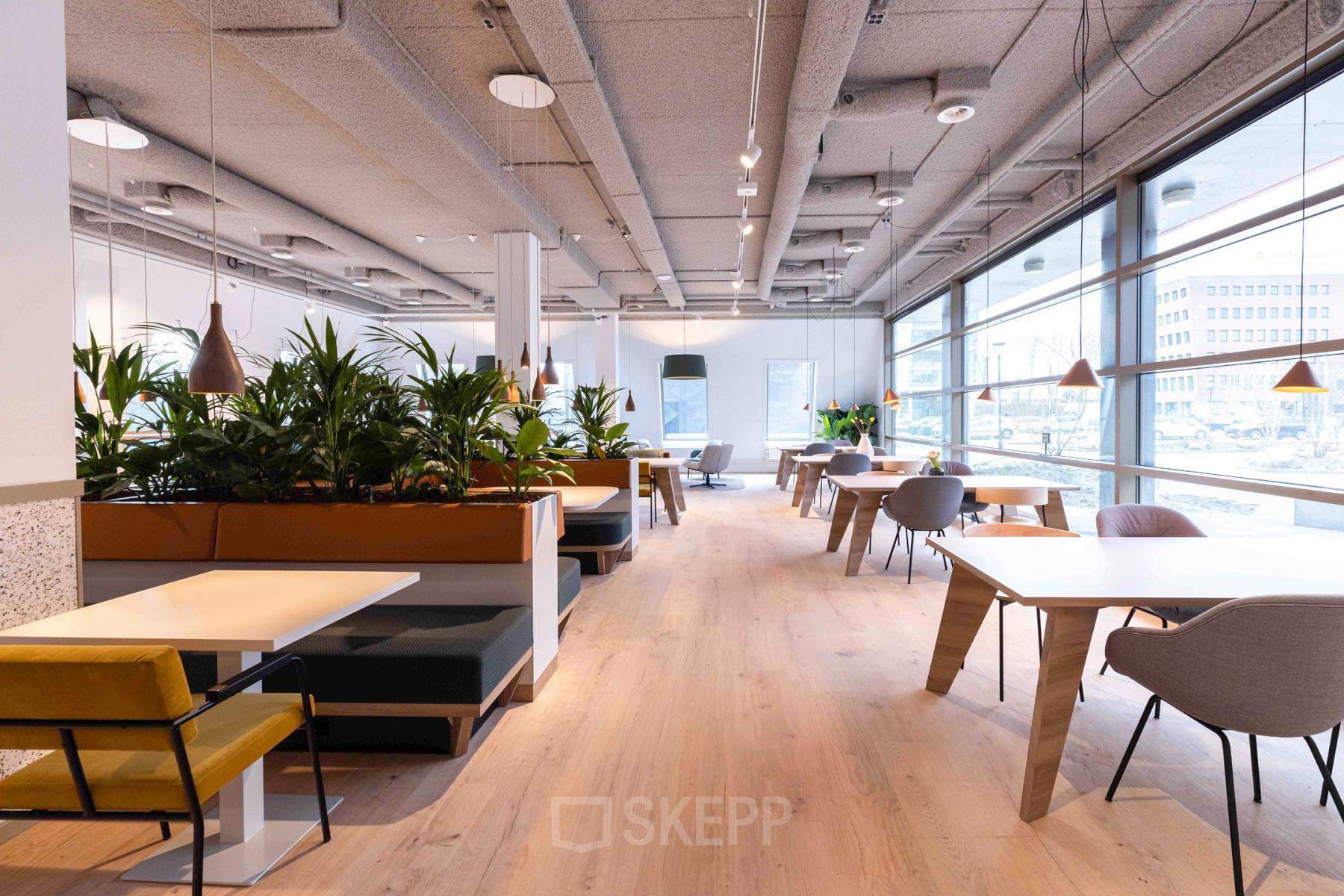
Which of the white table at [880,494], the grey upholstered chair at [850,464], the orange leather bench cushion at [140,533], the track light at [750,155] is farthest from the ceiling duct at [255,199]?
the grey upholstered chair at [850,464]

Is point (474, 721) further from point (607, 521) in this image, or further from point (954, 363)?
point (954, 363)

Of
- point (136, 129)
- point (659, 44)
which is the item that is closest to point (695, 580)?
point (659, 44)

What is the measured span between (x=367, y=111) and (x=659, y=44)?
5.78 ft

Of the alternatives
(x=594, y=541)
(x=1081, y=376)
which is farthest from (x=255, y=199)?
(x=1081, y=376)

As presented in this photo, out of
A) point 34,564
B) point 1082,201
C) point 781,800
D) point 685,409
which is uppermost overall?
point 1082,201

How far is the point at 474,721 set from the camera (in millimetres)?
2691

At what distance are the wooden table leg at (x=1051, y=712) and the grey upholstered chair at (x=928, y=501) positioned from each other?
269 centimetres

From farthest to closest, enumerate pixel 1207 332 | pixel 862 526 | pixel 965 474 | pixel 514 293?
pixel 514 293, pixel 965 474, pixel 862 526, pixel 1207 332

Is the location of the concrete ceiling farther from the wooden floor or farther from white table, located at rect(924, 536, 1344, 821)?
the wooden floor

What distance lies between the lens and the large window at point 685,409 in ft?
43.8

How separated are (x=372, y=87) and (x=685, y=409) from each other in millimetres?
10008

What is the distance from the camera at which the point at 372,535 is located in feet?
9.18

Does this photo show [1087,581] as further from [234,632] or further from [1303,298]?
[1303,298]

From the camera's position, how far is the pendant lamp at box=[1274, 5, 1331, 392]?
3.01 metres
